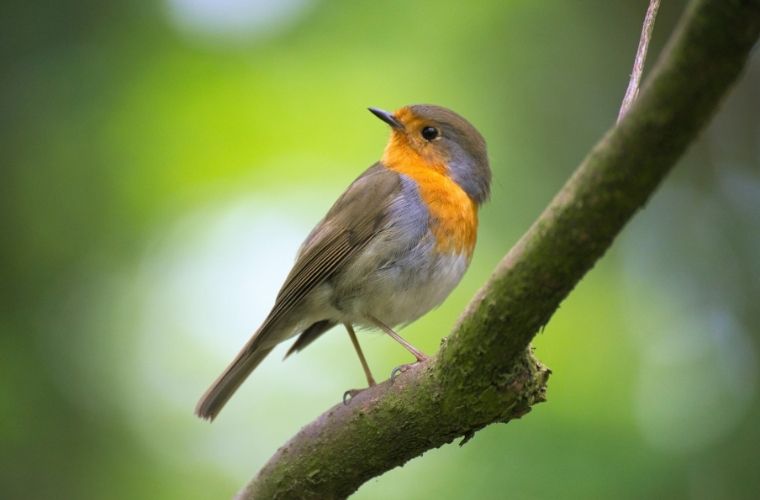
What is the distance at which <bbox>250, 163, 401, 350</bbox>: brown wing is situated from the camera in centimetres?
398

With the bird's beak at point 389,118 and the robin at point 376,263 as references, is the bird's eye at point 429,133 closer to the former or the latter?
the bird's beak at point 389,118

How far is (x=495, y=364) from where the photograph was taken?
246cm

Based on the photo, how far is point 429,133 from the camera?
4.52 meters

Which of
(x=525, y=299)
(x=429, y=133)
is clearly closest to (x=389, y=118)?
(x=429, y=133)

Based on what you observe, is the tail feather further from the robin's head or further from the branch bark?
the robin's head

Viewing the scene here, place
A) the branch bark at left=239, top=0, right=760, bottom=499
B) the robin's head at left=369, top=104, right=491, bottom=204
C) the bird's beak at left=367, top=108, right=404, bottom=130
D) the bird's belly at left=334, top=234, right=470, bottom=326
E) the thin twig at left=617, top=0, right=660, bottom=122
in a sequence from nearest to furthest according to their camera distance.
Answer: the branch bark at left=239, top=0, right=760, bottom=499 → the thin twig at left=617, top=0, right=660, bottom=122 → the bird's belly at left=334, top=234, right=470, bottom=326 → the robin's head at left=369, top=104, right=491, bottom=204 → the bird's beak at left=367, top=108, right=404, bottom=130

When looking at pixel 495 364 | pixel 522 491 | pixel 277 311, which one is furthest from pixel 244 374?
pixel 495 364

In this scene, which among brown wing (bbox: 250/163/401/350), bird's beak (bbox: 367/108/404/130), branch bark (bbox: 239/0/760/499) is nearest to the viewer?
branch bark (bbox: 239/0/760/499)

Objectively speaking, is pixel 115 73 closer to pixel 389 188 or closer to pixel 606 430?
pixel 389 188

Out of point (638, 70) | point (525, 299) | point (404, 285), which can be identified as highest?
point (638, 70)

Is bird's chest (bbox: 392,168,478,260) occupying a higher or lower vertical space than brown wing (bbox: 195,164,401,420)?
higher

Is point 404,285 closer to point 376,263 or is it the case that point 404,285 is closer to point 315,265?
point 376,263

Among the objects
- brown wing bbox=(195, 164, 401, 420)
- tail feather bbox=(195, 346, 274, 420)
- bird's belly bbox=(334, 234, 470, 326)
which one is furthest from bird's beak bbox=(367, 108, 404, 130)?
tail feather bbox=(195, 346, 274, 420)

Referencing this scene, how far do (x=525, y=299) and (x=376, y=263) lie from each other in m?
1.77
